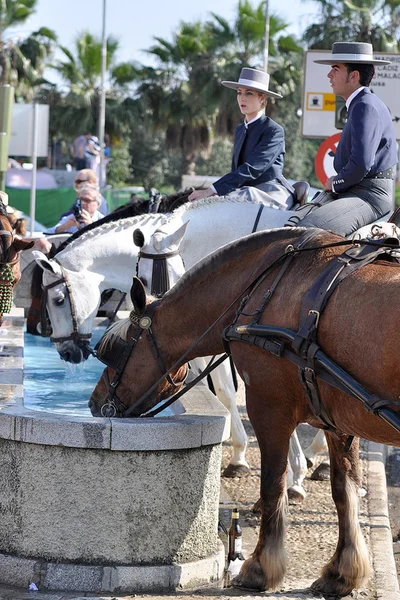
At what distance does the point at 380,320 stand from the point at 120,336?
5.91 feet

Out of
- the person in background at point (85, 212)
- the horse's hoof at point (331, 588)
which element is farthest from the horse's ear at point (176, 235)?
the person in background at point (85, 212)

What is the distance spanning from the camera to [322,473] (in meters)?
8.34

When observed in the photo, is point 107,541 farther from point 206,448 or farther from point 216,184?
point 216,184

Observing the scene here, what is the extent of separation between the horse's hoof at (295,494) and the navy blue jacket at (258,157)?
2.36 m

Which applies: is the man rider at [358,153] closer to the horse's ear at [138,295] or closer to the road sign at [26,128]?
the horse's ear at [138,295]

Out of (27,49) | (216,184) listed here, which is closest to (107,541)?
(216,184)

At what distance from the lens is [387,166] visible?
667 centimetres

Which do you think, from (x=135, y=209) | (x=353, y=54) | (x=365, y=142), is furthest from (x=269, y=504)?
(x=135, y=209)

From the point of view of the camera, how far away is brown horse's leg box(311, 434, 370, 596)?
18.8ft

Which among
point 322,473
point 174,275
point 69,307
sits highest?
point 174,275

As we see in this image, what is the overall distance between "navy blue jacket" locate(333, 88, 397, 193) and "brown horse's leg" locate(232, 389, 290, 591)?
1.73 meters

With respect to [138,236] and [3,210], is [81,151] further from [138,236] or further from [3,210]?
[138,236]

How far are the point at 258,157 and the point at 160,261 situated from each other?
1573 millimetres

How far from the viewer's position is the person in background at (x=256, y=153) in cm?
821
